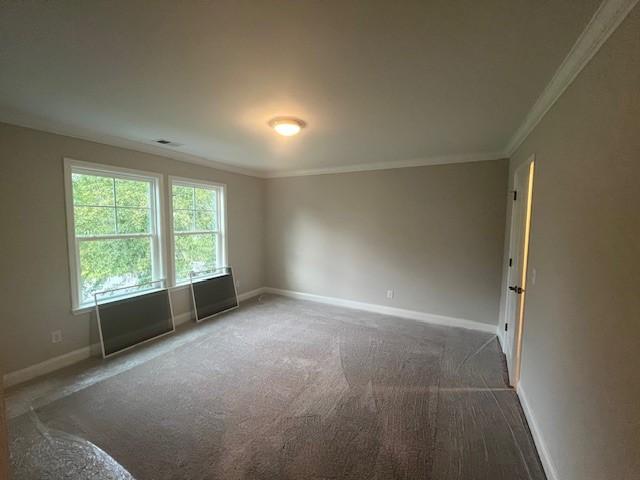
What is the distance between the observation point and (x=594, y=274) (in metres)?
1.31

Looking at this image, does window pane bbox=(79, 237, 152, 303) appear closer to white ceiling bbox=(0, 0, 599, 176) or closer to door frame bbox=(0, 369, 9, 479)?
white ceiling bbox=(0, 0, 599, 176)

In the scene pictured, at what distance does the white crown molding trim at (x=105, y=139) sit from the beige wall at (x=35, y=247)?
54 mm

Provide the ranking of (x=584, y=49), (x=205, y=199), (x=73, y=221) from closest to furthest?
(x=584, y=49) → (x=73, y=221) → (x=205, y=199)

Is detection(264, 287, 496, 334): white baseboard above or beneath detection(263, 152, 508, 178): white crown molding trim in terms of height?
beneath

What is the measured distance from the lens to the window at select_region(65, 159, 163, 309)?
3031 millimetres

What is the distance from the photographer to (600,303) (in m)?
1.25

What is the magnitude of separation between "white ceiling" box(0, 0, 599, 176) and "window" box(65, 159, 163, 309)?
58cm

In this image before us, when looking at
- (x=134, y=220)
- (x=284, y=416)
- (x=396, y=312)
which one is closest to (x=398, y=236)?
(x=396, y=312)

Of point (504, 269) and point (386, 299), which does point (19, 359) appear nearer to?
point (386, 299)

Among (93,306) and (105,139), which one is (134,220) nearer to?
(105,139)

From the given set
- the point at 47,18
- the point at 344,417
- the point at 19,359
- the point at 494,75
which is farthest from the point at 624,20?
the point at 19,359

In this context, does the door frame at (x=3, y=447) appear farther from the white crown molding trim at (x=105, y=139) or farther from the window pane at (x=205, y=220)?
the window pane at (x=205, y=220)

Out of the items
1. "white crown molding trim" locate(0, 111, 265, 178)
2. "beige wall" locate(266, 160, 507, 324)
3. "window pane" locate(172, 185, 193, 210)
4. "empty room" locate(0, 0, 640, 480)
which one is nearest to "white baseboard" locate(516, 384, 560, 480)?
"empty room" locate(0, 0, 640, 480)

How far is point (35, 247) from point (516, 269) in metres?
4.75
